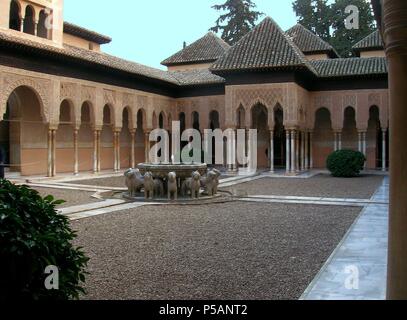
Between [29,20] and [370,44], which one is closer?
[29,20]

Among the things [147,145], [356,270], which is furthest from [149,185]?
[147,145]

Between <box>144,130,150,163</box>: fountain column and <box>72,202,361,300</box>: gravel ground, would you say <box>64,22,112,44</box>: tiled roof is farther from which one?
<box>72,202,361,300</box>: gravel ground

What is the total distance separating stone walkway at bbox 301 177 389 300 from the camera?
4621mm

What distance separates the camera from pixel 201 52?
Answer: 121ft

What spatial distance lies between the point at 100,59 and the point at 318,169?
50.3 ft

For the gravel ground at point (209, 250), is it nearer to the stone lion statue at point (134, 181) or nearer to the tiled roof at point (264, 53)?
the stone lion statue at point (134, 181)

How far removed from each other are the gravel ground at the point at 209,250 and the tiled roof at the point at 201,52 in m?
26.5

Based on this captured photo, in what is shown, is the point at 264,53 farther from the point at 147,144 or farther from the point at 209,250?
the point at 209,250

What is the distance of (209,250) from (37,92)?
50.6 ft

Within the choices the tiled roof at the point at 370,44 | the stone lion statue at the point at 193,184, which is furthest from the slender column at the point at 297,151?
the stone lion statue at the point at 193,184

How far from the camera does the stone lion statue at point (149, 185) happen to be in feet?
43.6

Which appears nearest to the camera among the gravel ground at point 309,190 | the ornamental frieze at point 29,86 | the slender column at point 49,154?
the gravel ground at point 309,190

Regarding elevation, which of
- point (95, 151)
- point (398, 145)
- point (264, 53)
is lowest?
point (398, 145)

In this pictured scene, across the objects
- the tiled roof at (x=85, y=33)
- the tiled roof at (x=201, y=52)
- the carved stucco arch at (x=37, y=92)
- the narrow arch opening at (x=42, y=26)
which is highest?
the tiled roof at (x=201, y=52)
